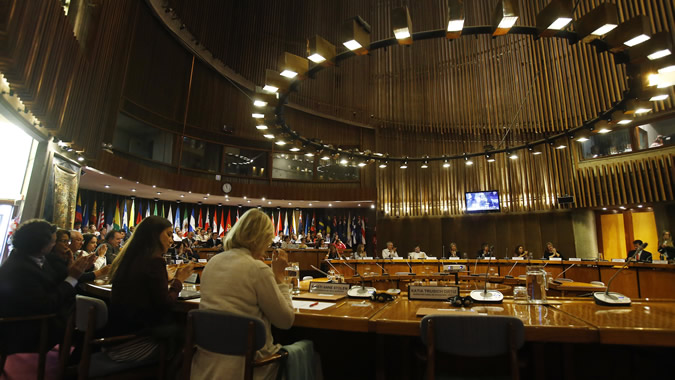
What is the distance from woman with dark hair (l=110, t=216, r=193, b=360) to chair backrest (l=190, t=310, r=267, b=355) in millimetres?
585

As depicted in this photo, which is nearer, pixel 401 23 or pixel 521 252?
pixel 401 23

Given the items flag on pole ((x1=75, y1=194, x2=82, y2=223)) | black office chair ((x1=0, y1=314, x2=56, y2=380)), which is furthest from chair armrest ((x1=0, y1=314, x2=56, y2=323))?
flag on pole ((x1=75, y1=194, x2=82, y2=223))

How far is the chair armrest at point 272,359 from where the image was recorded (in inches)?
61.6

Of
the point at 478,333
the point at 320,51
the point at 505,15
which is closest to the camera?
the point at 478,333

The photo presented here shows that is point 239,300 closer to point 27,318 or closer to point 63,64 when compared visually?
point 27,318

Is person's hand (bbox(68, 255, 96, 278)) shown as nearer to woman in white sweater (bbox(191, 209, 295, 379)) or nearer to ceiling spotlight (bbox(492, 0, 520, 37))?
woman in white sweater (bbox(191, 209, 295, 379))

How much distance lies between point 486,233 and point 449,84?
5.39 meters

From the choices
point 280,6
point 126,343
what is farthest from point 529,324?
point 280,6

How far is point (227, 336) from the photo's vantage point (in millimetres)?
1568

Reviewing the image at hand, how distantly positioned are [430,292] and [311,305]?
86cm

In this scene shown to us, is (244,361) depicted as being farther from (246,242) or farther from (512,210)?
(512,210)

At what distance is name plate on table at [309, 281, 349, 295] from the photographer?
257cm

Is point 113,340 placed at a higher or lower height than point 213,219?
lower

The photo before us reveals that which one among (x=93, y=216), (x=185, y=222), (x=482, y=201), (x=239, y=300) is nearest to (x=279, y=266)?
(x=239, y=300)
